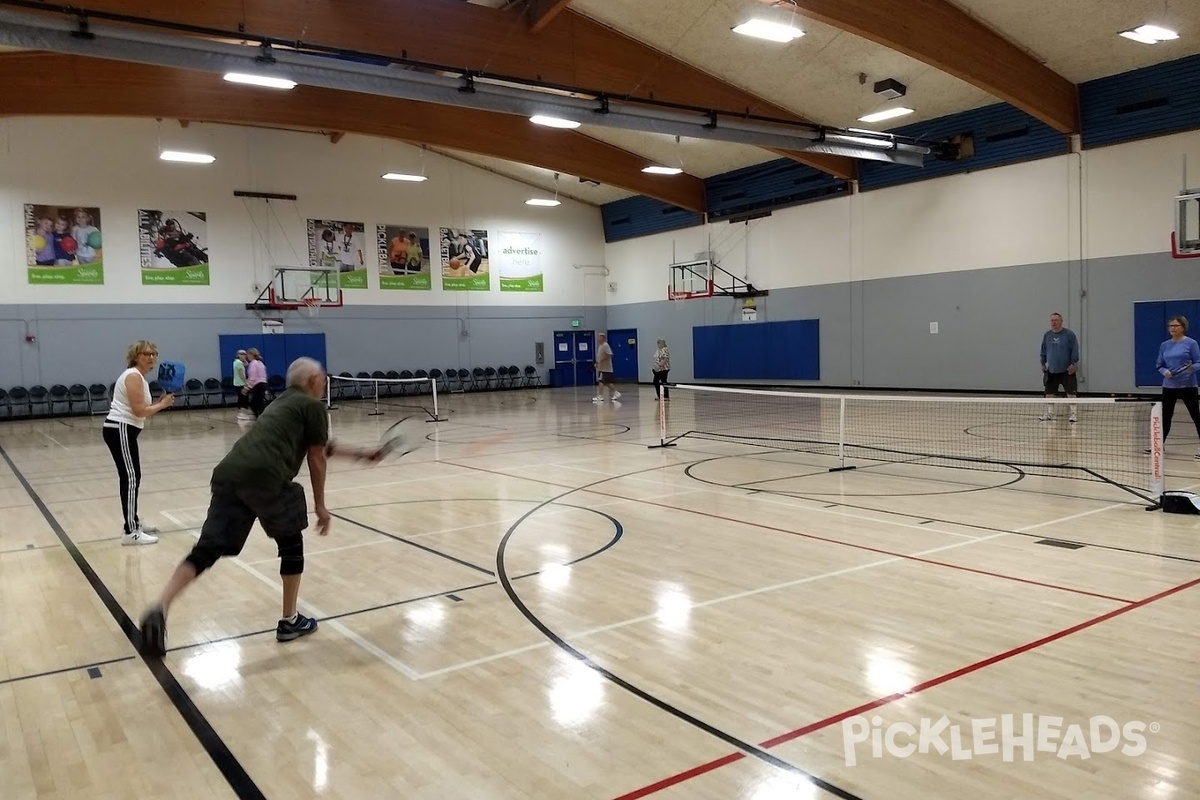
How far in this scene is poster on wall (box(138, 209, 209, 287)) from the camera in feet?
87.6

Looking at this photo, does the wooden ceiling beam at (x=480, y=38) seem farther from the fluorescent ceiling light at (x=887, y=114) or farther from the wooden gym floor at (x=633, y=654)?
the wooden gym floor at (x=633, y=654)

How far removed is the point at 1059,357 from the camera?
45.6 ft

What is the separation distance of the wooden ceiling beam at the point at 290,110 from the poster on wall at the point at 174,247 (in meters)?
6.14

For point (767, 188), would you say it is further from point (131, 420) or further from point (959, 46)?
point (131, 420)

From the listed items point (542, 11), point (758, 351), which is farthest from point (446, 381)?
point (542, 11)

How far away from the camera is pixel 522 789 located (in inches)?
132

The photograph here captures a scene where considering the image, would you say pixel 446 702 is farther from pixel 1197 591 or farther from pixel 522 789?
pixel 1197 591

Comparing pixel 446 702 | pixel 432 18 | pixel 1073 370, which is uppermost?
pixel 432 18

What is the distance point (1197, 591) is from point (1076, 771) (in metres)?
3.01

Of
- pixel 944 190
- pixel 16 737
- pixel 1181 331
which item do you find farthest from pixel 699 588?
pixel 944 190

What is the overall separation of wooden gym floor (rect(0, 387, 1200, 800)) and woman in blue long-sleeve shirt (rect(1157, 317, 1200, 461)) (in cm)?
171

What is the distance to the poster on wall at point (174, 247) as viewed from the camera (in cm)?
2669

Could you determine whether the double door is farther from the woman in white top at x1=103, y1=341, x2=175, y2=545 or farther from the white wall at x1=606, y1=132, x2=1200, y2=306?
the woman in white top at x1=103, y1=341, x2=175, y2=545

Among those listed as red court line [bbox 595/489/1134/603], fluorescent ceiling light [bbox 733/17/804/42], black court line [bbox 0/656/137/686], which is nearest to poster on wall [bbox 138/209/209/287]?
fluorescent ceiling light [bbox 733/17/804/42]
